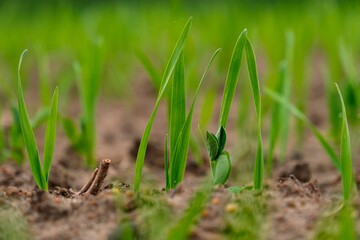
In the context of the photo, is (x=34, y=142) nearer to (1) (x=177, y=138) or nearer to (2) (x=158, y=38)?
(1) (x=177, y=138)

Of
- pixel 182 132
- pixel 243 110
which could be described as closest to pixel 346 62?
pixel 243 110

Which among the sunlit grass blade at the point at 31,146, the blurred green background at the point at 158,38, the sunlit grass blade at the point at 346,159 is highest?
the blurred green background at the point at 158,38

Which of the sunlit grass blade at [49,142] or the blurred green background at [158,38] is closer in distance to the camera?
the sunlit grass blade at [49,142]

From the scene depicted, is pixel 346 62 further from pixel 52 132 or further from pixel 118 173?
pixel 52 132

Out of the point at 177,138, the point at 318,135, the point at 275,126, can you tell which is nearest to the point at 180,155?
the point at 177,138

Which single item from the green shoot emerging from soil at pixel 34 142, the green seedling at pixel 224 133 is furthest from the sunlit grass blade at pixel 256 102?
the green shoot emerging from soil at pixel 34 142

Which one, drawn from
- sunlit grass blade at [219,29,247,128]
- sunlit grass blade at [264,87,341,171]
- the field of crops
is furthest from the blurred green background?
sunlit grass blade at [219,29,247,128]

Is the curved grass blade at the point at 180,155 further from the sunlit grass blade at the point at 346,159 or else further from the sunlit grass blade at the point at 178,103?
the sunlit grass blade at the point at 346,159
